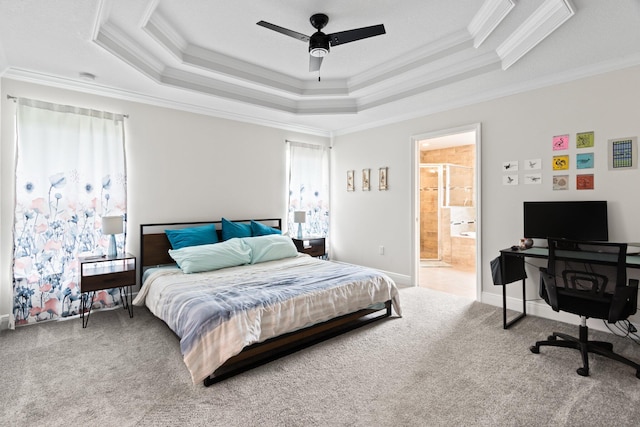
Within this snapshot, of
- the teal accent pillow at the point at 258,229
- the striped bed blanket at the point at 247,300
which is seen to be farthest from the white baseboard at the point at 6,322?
the teal accent pillow at the point at 258,229

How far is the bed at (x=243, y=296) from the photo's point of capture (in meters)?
2.29

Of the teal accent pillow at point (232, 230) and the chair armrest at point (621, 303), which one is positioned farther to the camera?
the teal accent pillow at point (232, 230)

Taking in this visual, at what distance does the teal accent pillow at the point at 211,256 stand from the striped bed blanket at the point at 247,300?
8cm

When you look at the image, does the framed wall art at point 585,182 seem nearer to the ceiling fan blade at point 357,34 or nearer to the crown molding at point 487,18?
the crown molding at point 487,18

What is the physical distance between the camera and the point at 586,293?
8.03 ft

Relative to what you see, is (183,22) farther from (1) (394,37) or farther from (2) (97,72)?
(1) (394,37)

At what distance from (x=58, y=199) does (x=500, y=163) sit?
485cm

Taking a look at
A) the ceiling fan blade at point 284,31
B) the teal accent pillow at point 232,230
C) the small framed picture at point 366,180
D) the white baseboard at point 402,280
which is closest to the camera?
the ceiling fan blade at point 284,31

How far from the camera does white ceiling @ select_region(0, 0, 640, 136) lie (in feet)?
8.15

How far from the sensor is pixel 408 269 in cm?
483

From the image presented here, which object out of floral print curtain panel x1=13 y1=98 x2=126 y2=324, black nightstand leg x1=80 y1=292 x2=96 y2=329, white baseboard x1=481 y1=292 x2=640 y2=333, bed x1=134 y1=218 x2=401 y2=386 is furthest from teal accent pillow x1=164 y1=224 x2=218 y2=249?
white baseboard x1=481 y1=292 x2=640 y2=333

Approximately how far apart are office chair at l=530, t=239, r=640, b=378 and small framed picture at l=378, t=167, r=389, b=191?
258cm

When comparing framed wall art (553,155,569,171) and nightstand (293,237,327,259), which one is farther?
nightstand (293,237,327,259)

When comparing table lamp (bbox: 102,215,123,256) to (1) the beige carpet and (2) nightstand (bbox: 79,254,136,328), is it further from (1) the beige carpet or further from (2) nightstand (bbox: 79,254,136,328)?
(1) the beige carpet
